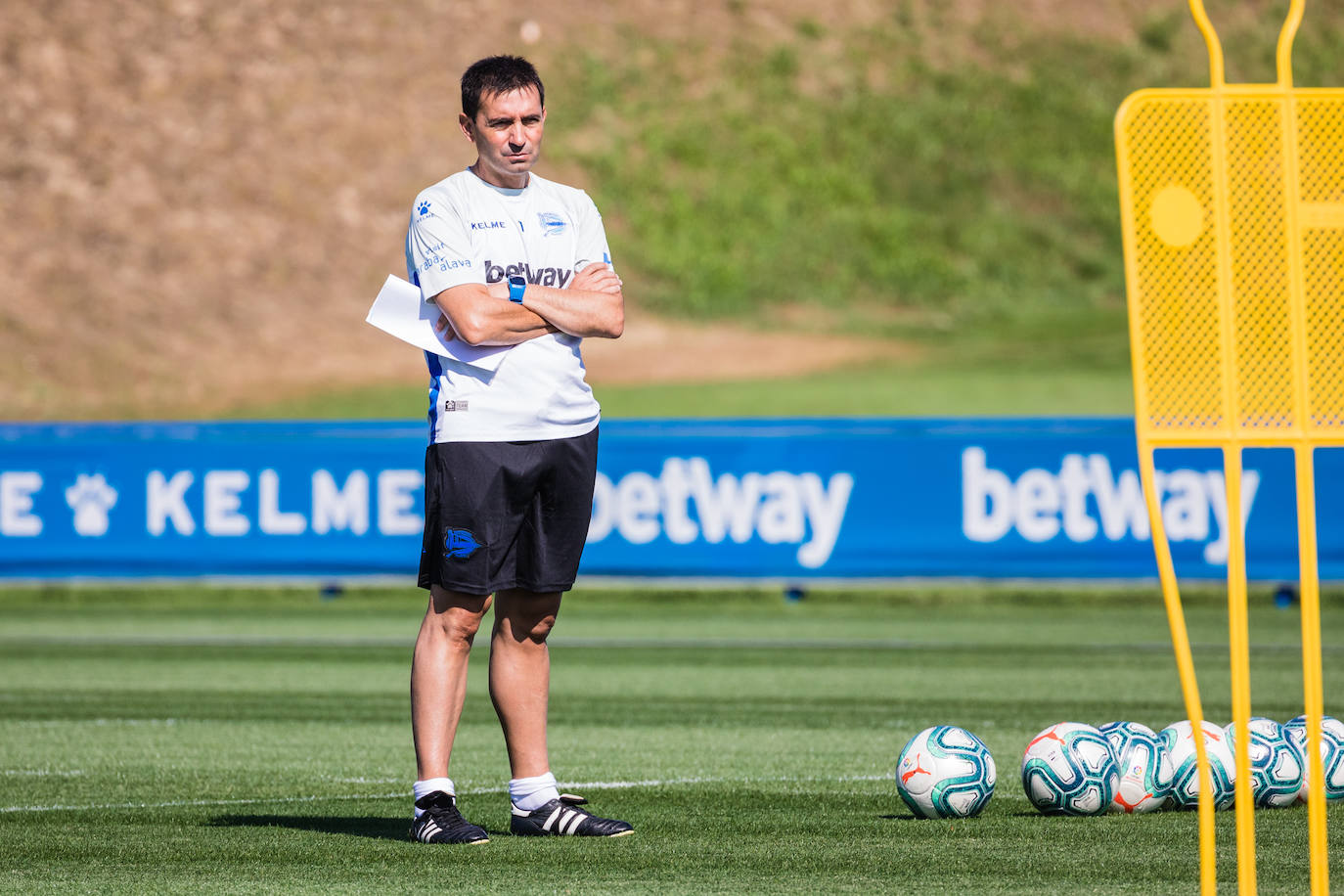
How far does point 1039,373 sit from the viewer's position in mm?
44781

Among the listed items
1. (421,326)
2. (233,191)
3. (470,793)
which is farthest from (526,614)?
(233,191)

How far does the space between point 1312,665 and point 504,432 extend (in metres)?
2.58

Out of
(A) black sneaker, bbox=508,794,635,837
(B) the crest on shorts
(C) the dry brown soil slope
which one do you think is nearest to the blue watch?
(B) the crest on shorts

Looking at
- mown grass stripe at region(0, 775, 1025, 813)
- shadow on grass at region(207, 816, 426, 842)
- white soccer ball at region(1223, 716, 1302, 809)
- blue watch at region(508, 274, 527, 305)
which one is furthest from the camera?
mown grass stripe at region(0, 775, 1025, 813)

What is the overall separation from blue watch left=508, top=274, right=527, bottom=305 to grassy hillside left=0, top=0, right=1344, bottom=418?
39.3m

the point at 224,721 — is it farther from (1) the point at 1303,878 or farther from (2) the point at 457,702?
(1) the point at 1303,878

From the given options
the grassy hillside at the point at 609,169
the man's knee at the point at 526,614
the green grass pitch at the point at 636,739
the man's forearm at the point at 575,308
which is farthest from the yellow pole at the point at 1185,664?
the grassy hillside at the point at 609,169

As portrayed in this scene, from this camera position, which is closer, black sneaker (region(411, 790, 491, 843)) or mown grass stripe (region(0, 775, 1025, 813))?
black sneaker (region(411, 790, 491, 843))

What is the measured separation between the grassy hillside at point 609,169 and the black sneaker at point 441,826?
129 feet

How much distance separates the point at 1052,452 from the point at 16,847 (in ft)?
36.8

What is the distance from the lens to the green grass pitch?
5.60 m

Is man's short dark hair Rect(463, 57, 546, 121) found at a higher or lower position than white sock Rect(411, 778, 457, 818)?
higher

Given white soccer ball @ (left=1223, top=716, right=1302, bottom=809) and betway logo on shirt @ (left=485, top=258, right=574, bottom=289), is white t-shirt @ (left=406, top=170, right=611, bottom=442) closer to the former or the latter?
betway logo on shirt @ (left=485, top=258, right=574, bottom=289)

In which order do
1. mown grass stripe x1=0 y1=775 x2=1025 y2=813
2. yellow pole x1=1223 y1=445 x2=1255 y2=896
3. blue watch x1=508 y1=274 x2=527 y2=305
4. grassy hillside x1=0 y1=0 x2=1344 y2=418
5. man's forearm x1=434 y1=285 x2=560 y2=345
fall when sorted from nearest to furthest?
yellow pole x1=1223 y1=445 x2=1255 y2=896 < man's forearm x1=434 y1=285 x2=560 y2=345 < blue watch x1=508 y1=274 x2=527 y2=305 < mown grass stripe x1=0 y1=775 x2=1025 y2=813 < grassy hillside x1=0 y1=0 x2=1344 y2=418
